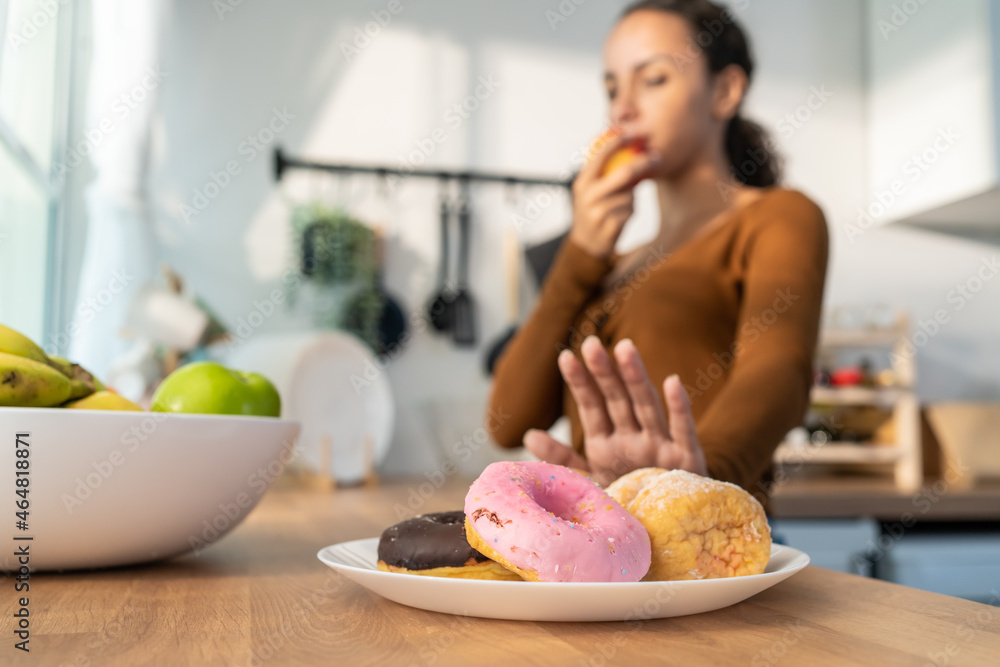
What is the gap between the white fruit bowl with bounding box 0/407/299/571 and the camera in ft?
1.59

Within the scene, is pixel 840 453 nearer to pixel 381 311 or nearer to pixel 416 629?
pixel 381 311

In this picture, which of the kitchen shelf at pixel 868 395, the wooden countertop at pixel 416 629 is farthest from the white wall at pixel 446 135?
the wooden countertop at pixel 416 629

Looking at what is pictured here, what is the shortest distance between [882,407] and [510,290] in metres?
1.12

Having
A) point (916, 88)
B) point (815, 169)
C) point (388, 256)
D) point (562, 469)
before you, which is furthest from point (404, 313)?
point (562, 469)

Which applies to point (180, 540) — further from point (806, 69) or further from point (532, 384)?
point (806, 69)

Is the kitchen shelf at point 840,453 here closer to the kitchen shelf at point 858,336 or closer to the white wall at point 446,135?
the kitchen shelf at point 858,336

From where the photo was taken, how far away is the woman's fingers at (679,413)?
0.60m

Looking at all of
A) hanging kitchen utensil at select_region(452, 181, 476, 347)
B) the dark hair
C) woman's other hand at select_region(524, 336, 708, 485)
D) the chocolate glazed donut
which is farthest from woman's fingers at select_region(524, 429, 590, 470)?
hanging kitchen utensil at select_region(452, 181, 476, 347)

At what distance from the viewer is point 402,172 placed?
230 centimetres

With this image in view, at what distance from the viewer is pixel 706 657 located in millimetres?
331

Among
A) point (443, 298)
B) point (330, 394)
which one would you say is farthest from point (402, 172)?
point (330, 394)

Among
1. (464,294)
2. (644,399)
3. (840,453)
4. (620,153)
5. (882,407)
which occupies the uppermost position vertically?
(620,153)

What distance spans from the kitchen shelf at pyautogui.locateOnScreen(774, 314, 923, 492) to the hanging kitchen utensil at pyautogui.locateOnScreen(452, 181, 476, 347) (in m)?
0.94

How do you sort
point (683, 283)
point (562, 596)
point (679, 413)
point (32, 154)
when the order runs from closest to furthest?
point (562, 596) → point (679, 413) → point (683, 283) → point (32, 154)
